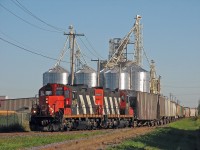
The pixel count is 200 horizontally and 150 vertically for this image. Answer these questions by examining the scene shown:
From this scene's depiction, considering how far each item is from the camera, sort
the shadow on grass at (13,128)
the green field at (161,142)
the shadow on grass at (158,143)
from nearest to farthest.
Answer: the green field at (161,142) < the shadow on grass at (158,143) < the shadow on grass at (13,128)

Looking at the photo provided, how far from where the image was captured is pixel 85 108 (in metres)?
39.4

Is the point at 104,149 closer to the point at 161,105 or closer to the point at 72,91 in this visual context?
the point at 72,91

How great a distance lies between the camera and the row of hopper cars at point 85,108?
3562 centimetres

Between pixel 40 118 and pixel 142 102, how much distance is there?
1952cm

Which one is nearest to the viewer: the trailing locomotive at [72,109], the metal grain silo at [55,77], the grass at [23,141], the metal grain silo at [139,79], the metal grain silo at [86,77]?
the grass at [23,141]

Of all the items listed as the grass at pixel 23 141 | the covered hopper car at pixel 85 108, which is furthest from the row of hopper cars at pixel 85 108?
the grass at pixel 23 141

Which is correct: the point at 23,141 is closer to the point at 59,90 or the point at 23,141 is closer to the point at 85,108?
the point at 59,90

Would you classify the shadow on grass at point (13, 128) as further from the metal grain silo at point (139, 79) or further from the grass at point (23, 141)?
the metal grain silo at point (139, 79)

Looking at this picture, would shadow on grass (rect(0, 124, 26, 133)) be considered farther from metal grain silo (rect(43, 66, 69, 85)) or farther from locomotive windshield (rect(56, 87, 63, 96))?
metal grain silo (rect(43, 66, 69, 85))

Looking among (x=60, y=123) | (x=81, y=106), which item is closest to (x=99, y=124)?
(x=81, y=106)

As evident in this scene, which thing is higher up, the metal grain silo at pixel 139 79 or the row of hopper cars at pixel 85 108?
the metal grain silo at pixel 139 79

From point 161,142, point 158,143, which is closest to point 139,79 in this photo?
point 161,142

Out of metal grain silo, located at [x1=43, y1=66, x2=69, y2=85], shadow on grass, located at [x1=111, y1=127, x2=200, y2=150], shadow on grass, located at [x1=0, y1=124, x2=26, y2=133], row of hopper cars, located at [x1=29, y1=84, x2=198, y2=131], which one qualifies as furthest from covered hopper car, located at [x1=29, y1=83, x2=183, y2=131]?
metal grain silo, located at [x1=43, y1=66, x2=69, y2=85]

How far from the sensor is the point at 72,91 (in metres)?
37.1
